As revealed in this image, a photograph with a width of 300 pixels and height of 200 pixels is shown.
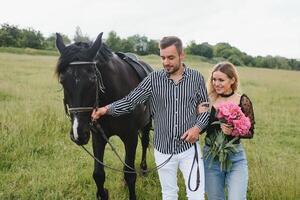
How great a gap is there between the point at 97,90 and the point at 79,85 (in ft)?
0.85

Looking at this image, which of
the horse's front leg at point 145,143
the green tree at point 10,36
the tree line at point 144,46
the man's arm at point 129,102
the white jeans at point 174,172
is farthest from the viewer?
the tree line at point 144,46

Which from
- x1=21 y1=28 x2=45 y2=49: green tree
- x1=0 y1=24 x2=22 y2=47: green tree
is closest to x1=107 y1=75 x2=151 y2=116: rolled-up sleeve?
x1=0 y1=24 x2=22 y2=47: green tree

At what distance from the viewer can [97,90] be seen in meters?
3.53

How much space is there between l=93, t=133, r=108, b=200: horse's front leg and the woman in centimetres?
134

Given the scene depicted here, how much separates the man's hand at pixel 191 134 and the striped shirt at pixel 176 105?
0.05 metres

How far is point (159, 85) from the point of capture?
11.2 ft

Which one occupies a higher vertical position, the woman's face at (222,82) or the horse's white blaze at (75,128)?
the woman's face at (222,82)

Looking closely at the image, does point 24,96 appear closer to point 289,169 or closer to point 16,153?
point 16,153

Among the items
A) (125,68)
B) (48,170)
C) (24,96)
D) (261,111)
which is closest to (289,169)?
(125,68)

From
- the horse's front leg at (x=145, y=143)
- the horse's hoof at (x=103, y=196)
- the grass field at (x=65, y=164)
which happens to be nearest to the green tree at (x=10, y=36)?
the grass field at (x=65, y=164)

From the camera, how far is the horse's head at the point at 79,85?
3.32 meters

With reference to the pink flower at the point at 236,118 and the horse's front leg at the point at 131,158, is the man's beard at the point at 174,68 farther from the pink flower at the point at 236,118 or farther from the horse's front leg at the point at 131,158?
the horse's front leg at the point at 131,158

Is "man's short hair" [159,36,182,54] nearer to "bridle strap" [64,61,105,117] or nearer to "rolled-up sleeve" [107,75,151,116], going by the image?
"rolled-up sleeve" [107,75,151,116]

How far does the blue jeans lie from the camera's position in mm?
3371
